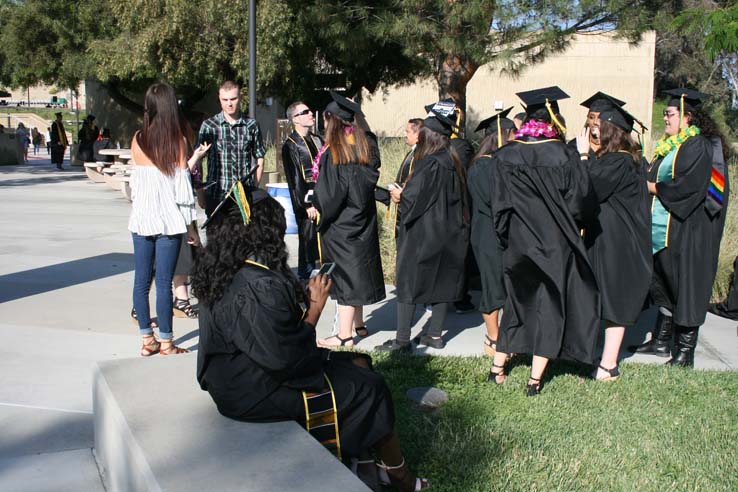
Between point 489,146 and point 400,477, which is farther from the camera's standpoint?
point 489,146

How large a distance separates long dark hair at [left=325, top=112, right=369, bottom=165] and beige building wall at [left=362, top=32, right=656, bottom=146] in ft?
93.0

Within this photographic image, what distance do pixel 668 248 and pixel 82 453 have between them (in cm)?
426

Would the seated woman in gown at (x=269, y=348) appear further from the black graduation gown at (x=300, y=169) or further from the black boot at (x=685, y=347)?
the black graduation gown at (x=300, y=169)

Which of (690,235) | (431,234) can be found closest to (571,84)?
(690,235)

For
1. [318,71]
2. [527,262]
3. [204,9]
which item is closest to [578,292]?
[527,262]

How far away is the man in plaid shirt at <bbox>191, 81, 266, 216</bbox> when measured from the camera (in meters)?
6.46

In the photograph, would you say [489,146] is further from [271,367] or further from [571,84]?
[571,84]

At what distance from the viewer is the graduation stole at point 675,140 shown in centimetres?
573

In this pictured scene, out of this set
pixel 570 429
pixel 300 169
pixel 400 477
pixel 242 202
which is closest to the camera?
pixel 242 202

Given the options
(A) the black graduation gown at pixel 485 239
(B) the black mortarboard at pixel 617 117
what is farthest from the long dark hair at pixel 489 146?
(B) the black mortarboard at pixel 617 117

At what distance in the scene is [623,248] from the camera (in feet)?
17.5

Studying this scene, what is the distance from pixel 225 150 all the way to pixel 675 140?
11.4ft

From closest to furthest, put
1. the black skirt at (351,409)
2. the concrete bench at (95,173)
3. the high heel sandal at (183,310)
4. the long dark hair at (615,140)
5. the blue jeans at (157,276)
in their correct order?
the black skirt at (351,409) → the long dark hair at (615,140) → the blue jeans at (157,276) → the high heel sandal at (183,310) → the concrete bench at (95,173)

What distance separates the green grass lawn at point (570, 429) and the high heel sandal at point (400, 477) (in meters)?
0.15
